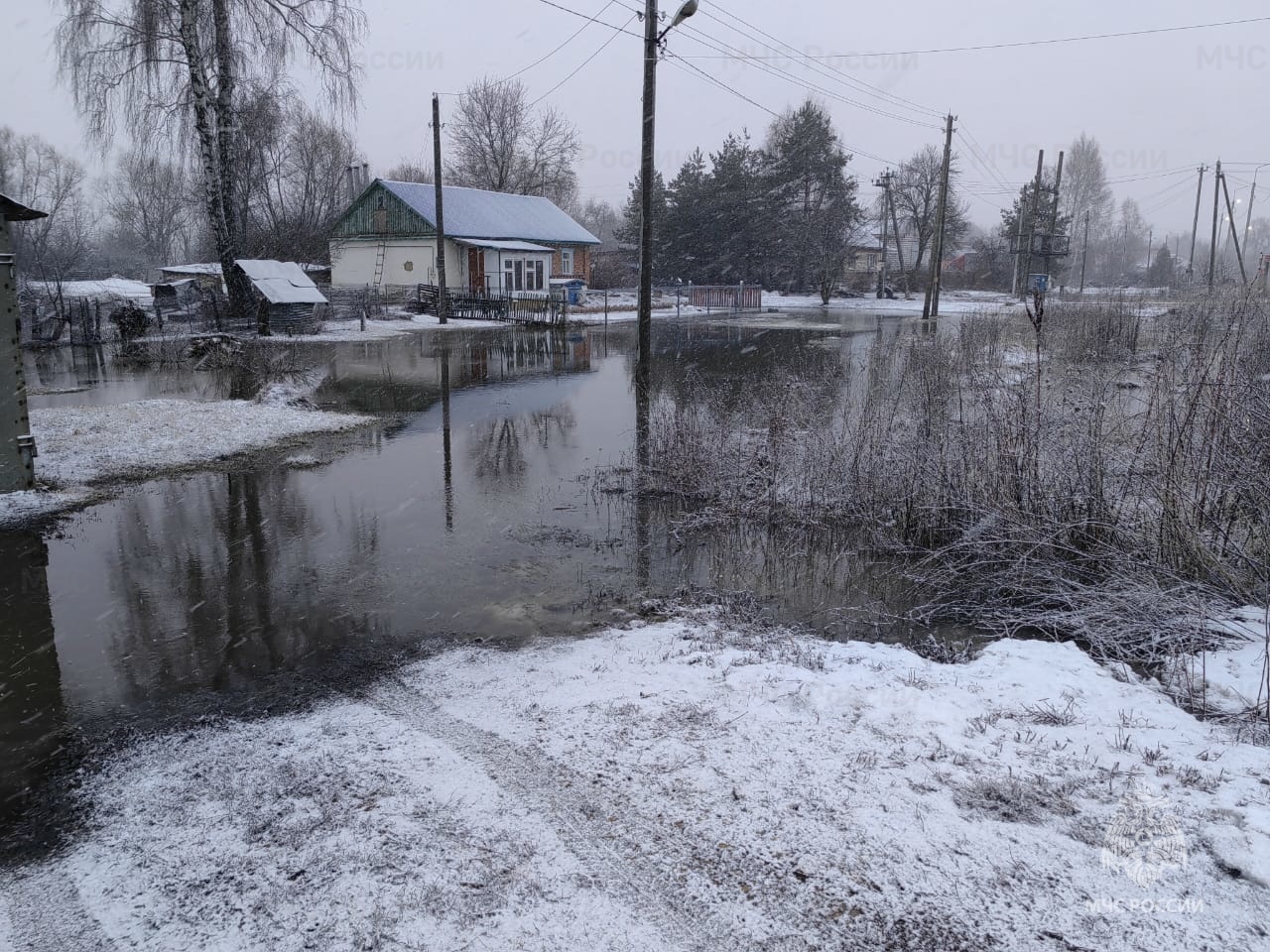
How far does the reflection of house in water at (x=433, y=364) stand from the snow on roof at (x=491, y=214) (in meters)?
13.6

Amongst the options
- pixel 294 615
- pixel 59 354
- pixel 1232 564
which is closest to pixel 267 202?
pixel 59 354

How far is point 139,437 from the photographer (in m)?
11.0

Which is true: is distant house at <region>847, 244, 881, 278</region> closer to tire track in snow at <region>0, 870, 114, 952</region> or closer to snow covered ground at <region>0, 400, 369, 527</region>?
snow covered ground at <region>0, 400, 369, 527</region>

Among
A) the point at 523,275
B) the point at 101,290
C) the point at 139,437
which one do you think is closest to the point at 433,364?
the point at 139,437

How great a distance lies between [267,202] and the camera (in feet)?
130

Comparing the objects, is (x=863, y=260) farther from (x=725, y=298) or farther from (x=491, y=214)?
(x=491, y=214)

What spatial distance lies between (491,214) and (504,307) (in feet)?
→ 39.2

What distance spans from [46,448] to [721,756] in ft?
33.0

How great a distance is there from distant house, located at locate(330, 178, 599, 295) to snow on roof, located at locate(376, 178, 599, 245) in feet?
0.22

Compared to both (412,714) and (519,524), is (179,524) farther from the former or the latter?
(412,714)

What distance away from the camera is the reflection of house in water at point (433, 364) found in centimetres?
1545

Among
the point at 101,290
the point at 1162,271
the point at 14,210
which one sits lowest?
the point at 14,210

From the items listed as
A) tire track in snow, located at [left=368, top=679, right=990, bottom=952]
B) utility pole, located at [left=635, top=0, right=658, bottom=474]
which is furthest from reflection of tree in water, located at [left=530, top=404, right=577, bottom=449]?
tire track in snow, located at [left=368, top=679, right=990, bottom=952]

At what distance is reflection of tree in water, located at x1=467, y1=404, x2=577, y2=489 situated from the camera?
10.0m
